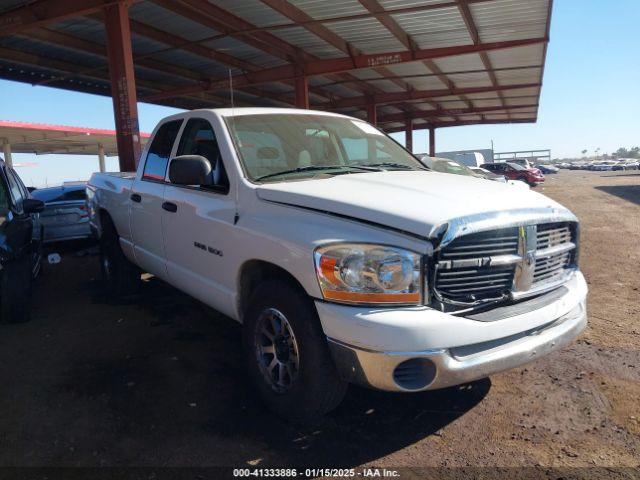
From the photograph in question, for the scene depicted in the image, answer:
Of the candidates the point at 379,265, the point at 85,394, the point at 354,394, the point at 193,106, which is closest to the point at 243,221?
the point at 379,265

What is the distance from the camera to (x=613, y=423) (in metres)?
2.93

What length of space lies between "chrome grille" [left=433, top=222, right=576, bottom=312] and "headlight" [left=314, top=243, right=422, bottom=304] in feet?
0.43

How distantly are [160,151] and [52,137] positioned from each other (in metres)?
25.9

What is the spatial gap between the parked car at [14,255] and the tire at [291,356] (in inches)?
119

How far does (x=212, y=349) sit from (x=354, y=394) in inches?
57.1

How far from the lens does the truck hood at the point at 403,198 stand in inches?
99.0

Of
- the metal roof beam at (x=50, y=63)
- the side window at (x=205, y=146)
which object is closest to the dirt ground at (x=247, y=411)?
the side window at (x=205, y=146)

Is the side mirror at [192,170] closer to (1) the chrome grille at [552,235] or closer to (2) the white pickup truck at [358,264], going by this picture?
(2) the white pickup truck at [358,264]

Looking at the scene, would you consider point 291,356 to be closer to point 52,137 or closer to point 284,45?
point 284,45

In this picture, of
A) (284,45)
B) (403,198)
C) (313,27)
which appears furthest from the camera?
(284,45)

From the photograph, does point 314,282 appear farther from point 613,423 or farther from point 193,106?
point 193,106

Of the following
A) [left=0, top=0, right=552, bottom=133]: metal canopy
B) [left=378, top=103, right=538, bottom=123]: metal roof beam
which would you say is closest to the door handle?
[left=0, top=0, right=552, bottom=133]: metal canopy

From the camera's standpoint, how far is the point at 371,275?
2.46m

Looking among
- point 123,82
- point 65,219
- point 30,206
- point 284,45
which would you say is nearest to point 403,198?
point 30,206
